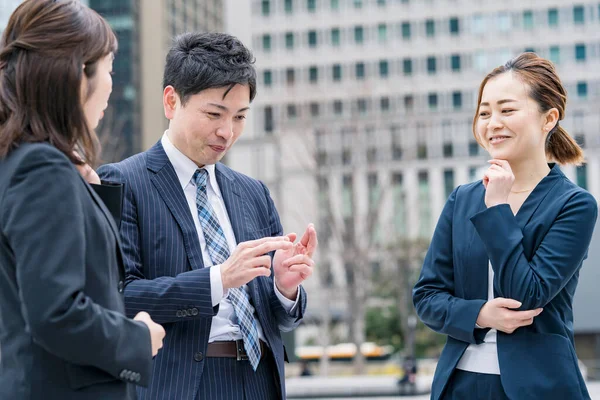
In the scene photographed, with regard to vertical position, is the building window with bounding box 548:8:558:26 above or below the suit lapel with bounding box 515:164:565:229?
above

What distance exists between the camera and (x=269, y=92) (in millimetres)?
51125

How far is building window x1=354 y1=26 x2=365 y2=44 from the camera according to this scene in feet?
169

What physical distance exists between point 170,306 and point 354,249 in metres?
24.0

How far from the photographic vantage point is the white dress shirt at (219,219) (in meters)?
2.88

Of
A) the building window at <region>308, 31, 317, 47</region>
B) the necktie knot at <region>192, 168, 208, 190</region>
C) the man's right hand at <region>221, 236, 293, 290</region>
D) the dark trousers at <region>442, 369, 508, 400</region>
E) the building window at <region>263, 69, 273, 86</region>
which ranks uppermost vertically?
the building window at <region>308, 31, 317, 47</region>

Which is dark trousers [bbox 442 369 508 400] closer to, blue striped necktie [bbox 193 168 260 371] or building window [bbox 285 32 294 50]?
blue striped necktie [bbox 193 168 260 371]

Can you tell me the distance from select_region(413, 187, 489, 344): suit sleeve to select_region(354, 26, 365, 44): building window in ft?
162

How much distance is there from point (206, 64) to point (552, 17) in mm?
50693

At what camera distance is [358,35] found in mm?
51719

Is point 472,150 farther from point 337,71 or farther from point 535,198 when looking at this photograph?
point 535,198

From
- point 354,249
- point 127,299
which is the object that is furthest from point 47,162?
point 354,249

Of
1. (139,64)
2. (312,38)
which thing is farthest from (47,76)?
(312,38)

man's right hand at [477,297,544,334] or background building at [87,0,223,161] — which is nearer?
man's right hand at [477,297,544,334]

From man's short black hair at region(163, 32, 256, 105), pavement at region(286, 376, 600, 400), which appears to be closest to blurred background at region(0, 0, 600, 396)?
pavement at region(286, 376, 600, 400)
